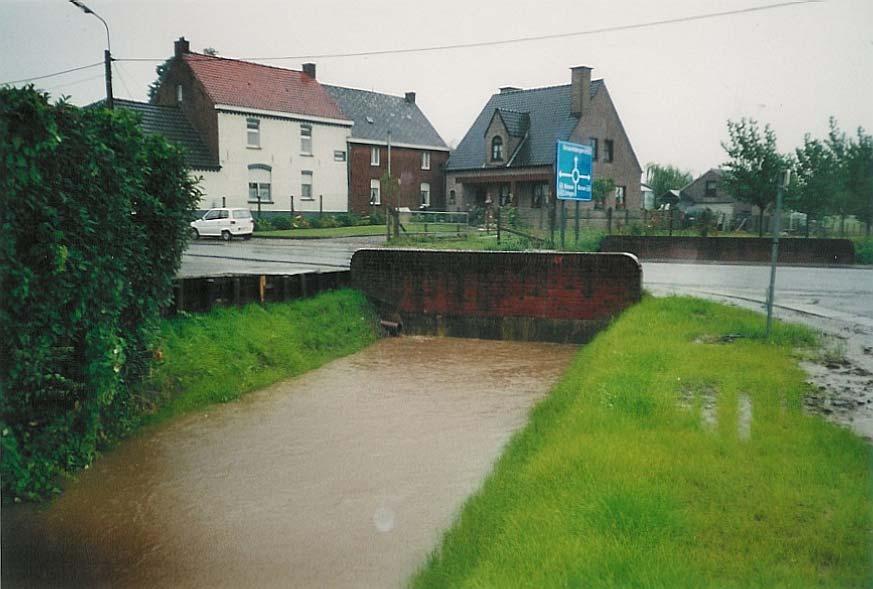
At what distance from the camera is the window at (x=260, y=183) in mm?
40625

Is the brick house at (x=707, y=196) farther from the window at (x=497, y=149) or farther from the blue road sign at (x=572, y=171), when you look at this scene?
the blue road sign at (x=572, y=171)

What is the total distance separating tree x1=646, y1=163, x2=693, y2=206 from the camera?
90438 millimetres

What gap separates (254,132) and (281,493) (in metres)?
35.8

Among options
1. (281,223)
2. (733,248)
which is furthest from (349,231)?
(733,248)

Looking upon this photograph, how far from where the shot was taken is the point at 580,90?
141 feet

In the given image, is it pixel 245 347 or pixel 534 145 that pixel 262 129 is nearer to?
pixel 534 145

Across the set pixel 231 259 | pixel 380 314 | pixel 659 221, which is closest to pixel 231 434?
pixel 380 314

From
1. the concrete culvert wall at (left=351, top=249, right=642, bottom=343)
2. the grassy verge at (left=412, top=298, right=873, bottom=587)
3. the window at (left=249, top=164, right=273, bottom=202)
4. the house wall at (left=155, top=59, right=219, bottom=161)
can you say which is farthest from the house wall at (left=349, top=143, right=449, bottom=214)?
the grassy verge at (left=412, top=298, right=873, bottom=587)

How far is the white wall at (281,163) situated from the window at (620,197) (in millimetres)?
16751

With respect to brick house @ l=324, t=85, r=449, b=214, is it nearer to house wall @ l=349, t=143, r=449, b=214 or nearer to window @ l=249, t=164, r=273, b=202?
house wall @ l=349, t=143, r=449, b=214

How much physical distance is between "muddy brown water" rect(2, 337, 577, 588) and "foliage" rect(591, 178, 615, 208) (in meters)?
34.8

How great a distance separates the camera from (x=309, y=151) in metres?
43.3

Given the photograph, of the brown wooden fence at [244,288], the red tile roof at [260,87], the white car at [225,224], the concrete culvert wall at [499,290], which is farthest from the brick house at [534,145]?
the brown wooden fence at [244,288]

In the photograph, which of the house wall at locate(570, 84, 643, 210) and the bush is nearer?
the bush
